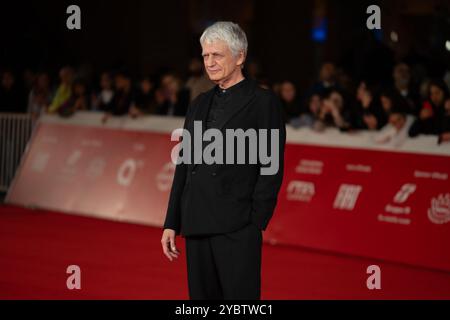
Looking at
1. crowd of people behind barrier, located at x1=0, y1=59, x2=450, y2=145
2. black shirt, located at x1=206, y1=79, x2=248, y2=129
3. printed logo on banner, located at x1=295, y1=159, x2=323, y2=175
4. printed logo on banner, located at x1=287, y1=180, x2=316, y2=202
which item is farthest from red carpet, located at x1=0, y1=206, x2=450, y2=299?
black shirt, located at x1=206, y1=79, x2=248, y2=129

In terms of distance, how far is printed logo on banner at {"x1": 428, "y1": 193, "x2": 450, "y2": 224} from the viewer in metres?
9.73

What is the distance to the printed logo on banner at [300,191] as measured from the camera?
36.2 ft

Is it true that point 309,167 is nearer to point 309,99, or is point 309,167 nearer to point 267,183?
point 309,99

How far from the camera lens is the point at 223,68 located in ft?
14.8

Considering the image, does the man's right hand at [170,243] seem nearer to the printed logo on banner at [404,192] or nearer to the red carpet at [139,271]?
the red carpet at [139,271]

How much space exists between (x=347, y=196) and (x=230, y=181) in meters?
6.27

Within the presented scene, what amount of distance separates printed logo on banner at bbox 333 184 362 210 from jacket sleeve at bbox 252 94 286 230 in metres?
6.10

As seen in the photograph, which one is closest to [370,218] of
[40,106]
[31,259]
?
[31,259]

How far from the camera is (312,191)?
1101 cm

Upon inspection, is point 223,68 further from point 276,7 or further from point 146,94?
point 276,7

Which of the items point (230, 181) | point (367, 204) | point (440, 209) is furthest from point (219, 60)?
point (367, 204)

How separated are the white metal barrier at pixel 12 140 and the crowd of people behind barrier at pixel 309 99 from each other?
12.5 inches

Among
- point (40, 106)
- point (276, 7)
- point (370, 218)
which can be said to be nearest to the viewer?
point (370, 218)

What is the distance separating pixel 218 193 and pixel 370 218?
6.04 meters
